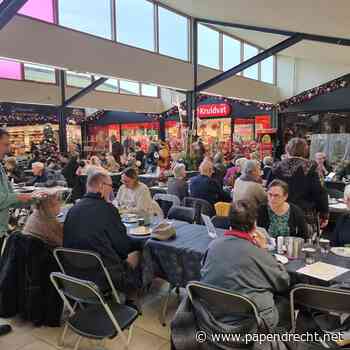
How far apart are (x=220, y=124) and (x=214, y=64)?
129 inches

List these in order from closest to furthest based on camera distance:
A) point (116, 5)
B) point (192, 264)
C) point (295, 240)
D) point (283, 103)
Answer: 1. point (295, 240)
2. point (192, 264)
3. point (116, 5)
4. point (283, 103)

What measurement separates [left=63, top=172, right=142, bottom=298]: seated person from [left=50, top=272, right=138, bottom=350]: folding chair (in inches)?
12.9

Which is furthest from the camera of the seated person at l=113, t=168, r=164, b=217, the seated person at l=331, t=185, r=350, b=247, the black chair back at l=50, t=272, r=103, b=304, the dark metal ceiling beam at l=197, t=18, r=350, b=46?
the dark metal ceiling beam at l=197, t=18, r=350, b=46

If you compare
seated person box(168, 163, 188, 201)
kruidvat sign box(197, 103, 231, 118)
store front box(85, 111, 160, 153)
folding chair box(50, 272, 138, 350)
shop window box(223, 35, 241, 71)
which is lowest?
folding chair box(50, 272, 138, 350)

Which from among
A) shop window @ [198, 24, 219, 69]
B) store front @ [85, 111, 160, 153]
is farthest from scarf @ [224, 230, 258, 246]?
store front @ [85, 111, 160, 153]

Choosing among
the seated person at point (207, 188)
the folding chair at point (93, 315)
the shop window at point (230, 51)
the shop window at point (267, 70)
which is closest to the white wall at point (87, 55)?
the shop window at point (230, 51)

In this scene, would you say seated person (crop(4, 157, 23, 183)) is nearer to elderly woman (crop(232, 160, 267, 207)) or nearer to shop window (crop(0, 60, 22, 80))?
shop window (crop(0, 60, 22, 80))

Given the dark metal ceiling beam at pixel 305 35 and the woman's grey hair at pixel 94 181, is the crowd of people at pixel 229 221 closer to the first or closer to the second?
the woman's grey hair at pixel 94 181

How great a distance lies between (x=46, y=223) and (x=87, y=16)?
6.68 m

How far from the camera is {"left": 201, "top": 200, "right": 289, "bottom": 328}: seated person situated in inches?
69.1

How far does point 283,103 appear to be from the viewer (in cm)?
1393

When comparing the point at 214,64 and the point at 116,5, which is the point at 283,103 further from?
the point at 116,5

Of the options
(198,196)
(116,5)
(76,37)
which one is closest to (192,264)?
(198,196)

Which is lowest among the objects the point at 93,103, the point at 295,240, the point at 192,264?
the point at 192,264
